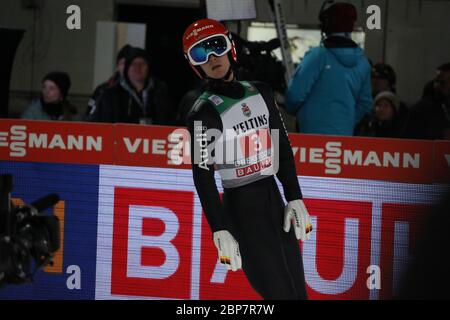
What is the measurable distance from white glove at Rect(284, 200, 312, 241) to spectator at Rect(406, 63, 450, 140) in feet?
4.20

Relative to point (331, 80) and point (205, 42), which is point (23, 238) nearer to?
point (205, 42)

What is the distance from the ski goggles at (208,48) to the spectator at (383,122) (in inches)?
57.4

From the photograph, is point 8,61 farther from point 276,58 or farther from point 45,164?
point 276,58

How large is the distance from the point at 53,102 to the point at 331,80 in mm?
1614

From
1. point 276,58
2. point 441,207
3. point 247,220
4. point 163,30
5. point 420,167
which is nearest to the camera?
point 441,207

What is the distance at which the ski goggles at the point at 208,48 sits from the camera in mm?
3844

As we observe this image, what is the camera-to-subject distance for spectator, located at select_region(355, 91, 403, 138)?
508 centimetres

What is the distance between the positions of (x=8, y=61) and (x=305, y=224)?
2156 millimetres

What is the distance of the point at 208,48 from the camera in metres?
3.85

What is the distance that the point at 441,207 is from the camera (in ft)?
4.40

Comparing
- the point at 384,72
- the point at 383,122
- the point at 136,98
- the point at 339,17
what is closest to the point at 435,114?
the point at 383,122

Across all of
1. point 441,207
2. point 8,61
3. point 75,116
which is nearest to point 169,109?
point 75,116

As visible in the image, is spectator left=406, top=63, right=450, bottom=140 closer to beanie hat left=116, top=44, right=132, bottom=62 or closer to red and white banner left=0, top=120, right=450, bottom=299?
red and white banner left=0, top=120, right=450, bottom=299

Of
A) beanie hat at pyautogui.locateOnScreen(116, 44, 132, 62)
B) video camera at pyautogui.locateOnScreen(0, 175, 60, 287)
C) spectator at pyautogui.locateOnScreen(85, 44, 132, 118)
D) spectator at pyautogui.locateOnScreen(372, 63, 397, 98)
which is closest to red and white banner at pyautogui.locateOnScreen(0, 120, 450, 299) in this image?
spectator at pyautogui.locateOnScreen(85, 44, 132, 118)
